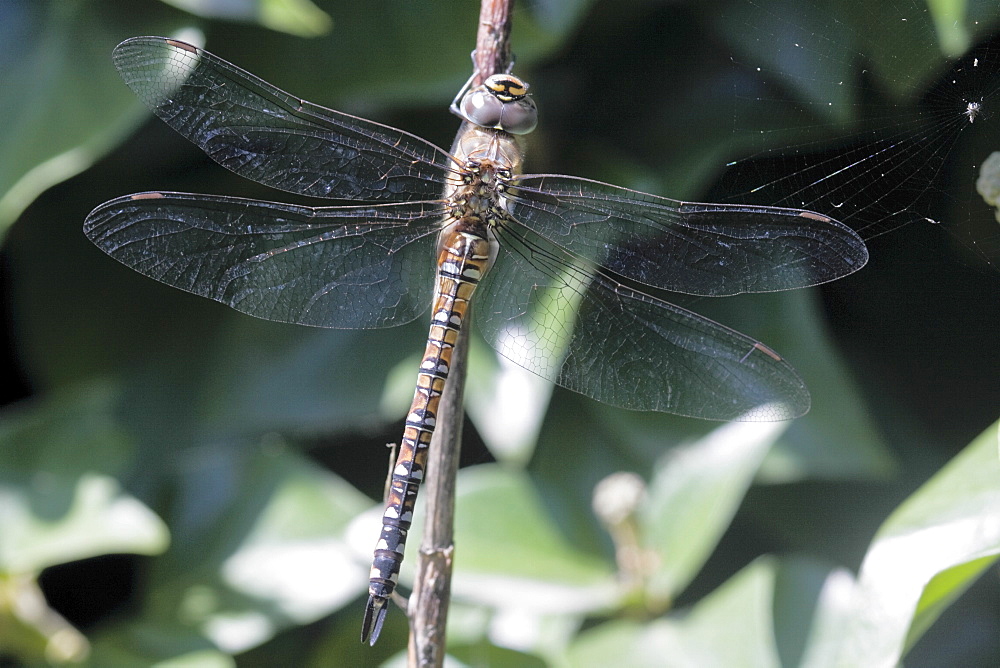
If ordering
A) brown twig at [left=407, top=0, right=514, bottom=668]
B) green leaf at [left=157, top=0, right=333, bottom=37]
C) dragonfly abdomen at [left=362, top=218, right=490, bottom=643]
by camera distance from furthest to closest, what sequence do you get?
1. green leaf at [left=157, top=0, right=333, bottom=37]
2. dragonfly abdomen at [left=362, top=218, right=490, bottom=643]
3. brown twig at [left=407, top=0, right=514, bottom=668]

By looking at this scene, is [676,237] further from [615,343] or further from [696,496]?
[696,496]

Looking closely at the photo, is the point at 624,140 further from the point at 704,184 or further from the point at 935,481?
the point at 935,481

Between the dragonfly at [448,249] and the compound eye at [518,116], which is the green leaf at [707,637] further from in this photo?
the compound eye at [518,116]

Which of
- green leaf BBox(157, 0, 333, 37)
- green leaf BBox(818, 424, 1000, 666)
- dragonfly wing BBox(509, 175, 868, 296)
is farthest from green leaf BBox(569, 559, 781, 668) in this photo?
green leaf BBox(157, 0, 333, 37)

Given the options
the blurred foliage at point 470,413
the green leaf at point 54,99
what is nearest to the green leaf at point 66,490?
the blurred foliage at point 470,413

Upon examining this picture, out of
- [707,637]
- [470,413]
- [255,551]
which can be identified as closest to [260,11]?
[470,413]

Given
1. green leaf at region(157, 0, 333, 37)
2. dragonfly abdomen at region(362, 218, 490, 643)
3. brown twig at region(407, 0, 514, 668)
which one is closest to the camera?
brown twig at region(407, 0, 514, 668)

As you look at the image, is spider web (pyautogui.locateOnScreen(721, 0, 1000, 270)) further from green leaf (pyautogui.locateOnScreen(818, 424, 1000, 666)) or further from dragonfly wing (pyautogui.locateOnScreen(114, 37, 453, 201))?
dragonfly wing (pyautogui.locateOnScreen(114, 37, 453, 201))
